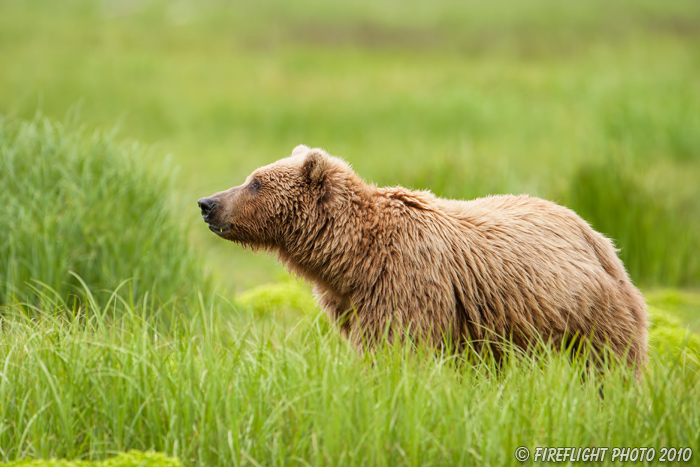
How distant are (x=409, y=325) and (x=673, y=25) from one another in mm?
28968

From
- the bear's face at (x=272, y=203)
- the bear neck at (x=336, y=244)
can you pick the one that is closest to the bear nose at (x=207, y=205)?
the bear's face at (x=272, y=203)

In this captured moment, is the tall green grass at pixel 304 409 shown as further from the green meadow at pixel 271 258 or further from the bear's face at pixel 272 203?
the bear's face at pixel 272 203

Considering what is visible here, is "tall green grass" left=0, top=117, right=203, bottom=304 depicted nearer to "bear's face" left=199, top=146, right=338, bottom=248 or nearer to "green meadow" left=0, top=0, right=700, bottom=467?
"green meadow" left=0, top=0, right=700, bottom=467

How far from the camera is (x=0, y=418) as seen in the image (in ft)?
11.9

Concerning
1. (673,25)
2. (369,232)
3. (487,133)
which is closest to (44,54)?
(487,133)

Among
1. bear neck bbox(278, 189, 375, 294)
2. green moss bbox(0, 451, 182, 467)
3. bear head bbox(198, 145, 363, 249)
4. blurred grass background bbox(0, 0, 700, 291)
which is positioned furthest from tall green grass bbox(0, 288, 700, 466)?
blurred grass background bbox(0, 0, 700, 291)

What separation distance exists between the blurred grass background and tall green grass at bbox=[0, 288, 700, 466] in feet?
12.9

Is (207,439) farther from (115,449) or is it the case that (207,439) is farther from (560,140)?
(560,140)

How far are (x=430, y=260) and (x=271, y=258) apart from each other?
582 cm

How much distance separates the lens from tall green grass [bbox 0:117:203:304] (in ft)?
20.3

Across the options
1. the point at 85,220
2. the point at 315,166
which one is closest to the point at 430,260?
the point at 315,166

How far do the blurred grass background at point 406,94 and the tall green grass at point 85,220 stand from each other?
0.67 meters

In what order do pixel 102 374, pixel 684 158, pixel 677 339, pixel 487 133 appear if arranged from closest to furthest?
pixel 102 374 < pixel 677 339 < pixel 684 158 < pixel 487 133

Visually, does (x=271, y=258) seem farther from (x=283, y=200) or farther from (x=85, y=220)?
(x=283, y=200)
